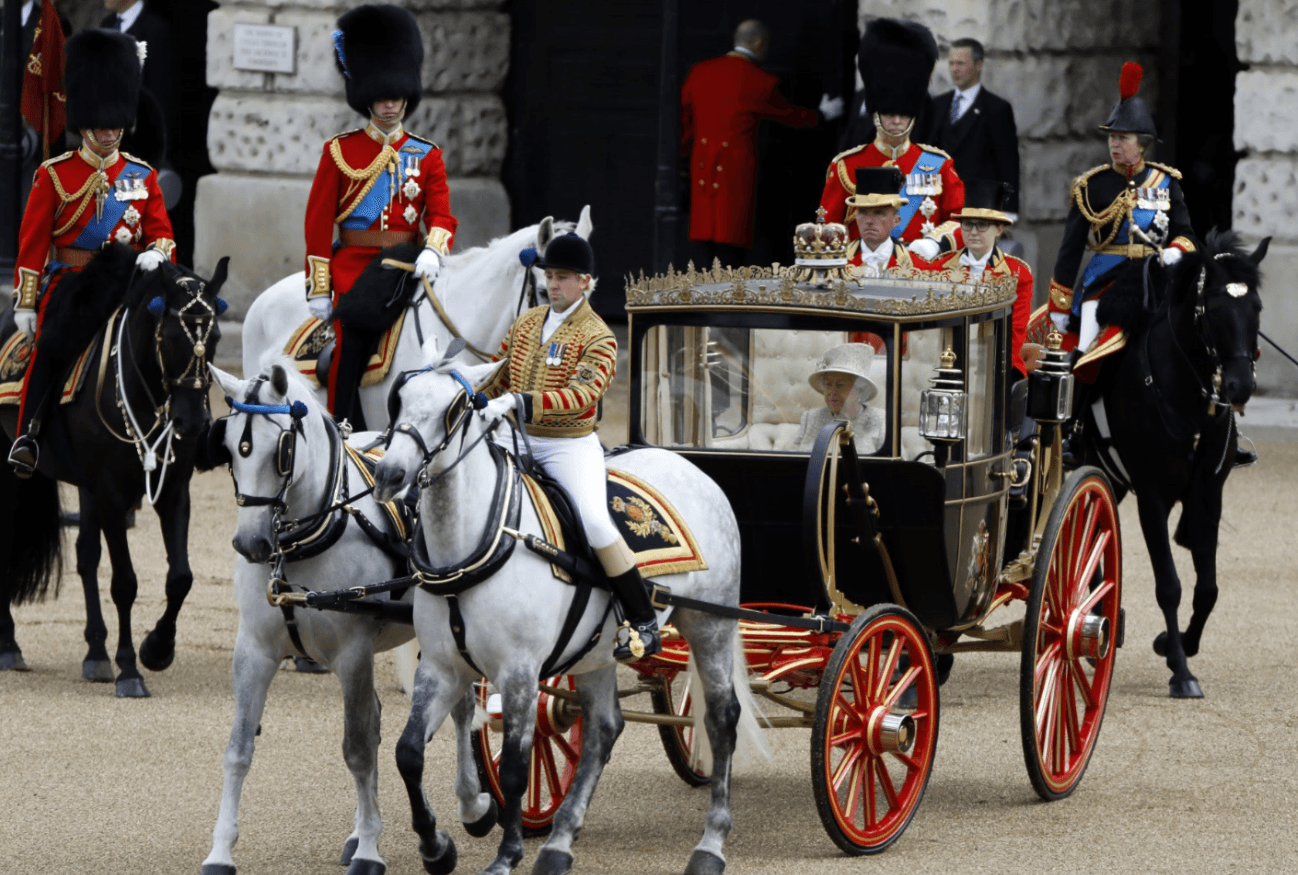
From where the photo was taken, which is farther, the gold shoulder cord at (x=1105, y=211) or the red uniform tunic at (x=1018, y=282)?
the gold shoulder cord at (x=1105, y=211)

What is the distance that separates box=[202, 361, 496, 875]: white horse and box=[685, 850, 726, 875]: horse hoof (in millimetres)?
589

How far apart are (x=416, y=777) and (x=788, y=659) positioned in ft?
4.62

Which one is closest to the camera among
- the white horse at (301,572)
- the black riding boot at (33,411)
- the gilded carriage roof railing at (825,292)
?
the white horse at (301,572)

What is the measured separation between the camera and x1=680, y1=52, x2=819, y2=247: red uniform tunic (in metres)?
14.7

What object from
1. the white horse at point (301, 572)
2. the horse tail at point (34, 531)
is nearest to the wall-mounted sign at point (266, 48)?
the horse tail at point (34, 531)

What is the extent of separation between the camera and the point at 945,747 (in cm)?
721

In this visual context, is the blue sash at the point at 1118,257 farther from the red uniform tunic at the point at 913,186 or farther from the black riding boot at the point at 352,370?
the black riding boot at the point at 352,370

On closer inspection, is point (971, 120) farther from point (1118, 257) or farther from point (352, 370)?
point (352, 370)

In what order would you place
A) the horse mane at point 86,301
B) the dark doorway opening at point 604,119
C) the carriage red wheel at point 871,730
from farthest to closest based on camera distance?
the dark doorway opening at point 604,119 < the horse mane at point 86,301 < the carriage red wheel at point 871,730

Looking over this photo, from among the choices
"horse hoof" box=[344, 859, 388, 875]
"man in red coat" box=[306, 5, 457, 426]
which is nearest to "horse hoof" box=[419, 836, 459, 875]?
"horse hoof" box=[344, 859, 388, 875]

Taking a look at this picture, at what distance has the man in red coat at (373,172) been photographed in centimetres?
866

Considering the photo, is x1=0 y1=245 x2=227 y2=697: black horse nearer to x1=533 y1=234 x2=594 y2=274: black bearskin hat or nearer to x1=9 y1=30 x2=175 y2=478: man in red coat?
x1=9 y1=30 x2=175 y2=478: man in red coat

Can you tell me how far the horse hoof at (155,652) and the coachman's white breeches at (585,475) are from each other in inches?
105

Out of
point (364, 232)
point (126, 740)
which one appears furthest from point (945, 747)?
point (364, 232)
